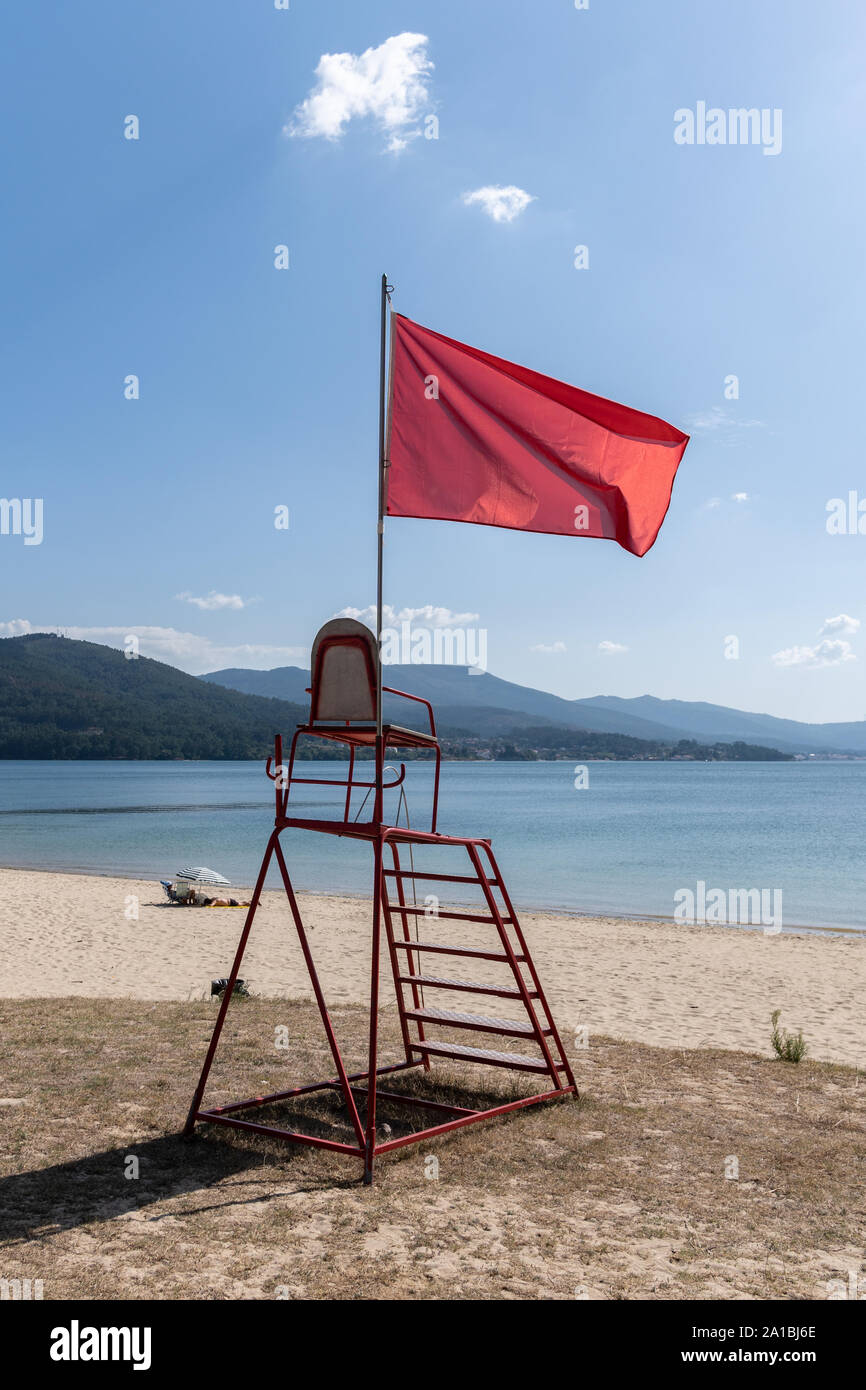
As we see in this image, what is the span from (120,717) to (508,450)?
17827cm

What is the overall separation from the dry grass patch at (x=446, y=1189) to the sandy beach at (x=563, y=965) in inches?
106

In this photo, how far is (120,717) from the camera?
17575cm

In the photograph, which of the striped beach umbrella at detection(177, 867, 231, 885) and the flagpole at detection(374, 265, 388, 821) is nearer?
the flagpole at detection(374, 265, 388, 821)

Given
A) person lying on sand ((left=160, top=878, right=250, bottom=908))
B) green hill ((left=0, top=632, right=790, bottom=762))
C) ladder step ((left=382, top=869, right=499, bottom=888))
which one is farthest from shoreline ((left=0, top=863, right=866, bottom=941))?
green hill ((left=0, top=632, right=790, bottom=762))

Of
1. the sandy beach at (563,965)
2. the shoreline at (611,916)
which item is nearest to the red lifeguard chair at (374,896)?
the sandy beach at (563,965)

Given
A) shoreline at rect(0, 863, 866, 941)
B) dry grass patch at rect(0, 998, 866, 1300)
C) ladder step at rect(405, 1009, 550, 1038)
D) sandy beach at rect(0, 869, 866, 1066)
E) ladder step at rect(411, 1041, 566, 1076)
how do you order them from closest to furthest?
dry grass patch at rect(0, 998, 866, 1300)
ladder step at rect(405, 1009, 550, 1038)
ladder step at rect(411, 1041, 566, 1076)
sandy beach at rect(0, 869, 866, 1066)
shoreline at rect(0, 863, 866, 941)

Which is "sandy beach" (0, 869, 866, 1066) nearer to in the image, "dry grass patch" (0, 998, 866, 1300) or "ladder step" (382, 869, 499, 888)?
"dry grass patch" (0, 998, 866, 1300)

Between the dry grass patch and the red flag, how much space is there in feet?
10.8

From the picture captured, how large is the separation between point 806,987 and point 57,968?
10117mm

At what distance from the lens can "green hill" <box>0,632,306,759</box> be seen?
170250 mm

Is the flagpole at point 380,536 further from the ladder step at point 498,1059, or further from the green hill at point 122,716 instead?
the green hill at point 122,716

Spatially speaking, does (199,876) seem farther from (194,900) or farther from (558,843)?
(558,843)

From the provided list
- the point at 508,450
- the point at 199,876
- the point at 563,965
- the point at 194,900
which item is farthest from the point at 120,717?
the point at 508,450

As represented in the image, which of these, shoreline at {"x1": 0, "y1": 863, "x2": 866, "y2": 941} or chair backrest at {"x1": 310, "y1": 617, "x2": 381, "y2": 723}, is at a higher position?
chair backrest at {"x1": 310, "y1": 617, "x2": 381, "y2": 723}
